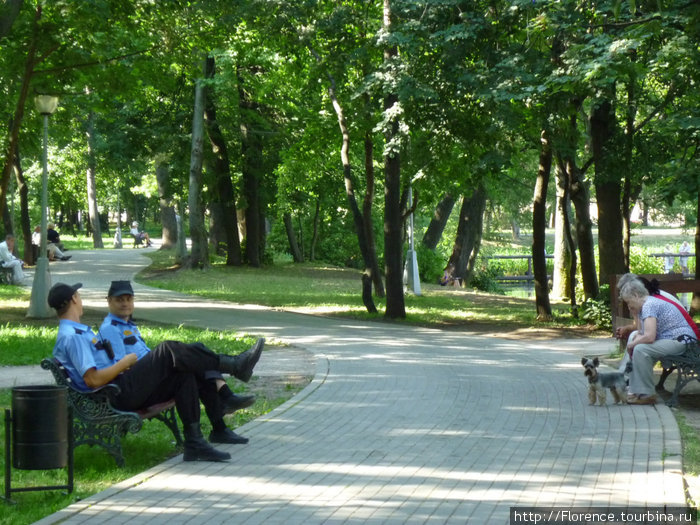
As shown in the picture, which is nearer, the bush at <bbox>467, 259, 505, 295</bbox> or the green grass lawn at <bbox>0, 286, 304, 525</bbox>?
the green grass lawn at <bbox>0, 286, 304, 525</bbox>

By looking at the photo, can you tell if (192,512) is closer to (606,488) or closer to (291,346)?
(606,488)

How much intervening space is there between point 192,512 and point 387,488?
4.28 feet

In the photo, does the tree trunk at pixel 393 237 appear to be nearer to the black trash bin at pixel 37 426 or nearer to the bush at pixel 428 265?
the black trash bin at pixel 37 426

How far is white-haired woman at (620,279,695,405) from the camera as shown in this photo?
10148mm

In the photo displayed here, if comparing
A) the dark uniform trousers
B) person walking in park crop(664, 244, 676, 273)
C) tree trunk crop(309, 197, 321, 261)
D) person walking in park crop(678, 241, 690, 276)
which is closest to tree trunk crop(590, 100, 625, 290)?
the dark uniform trousers

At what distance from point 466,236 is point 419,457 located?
29476mm

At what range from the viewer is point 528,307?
2666 centimetres

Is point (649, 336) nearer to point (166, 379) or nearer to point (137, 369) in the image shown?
point (166, 379)

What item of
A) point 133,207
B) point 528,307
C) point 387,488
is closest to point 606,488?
point 387,488

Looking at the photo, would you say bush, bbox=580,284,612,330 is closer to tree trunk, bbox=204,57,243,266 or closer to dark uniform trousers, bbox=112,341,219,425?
dark uniform trousers, bbox=112,341,219,425

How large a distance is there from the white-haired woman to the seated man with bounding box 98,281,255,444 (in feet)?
13.7

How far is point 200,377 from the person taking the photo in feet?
25.6

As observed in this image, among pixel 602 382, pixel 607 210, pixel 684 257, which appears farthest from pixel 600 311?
pixel 684 257

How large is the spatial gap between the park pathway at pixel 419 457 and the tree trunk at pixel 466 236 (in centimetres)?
2245
